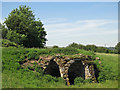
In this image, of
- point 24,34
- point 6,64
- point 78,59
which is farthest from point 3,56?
point 24,34

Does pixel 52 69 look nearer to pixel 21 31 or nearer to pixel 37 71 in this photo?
pixel 37 71

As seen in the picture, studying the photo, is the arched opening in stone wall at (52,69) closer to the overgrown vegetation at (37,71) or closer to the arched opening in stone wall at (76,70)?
the overgrown vegetation at (37,71)

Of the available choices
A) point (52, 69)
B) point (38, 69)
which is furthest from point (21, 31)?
point (38, 69)

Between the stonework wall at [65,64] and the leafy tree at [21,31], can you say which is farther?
the leafy tree at [21,31]

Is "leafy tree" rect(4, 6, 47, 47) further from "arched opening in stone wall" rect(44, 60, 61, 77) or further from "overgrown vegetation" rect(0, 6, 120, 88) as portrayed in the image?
"arched opening in stone wall" rect(44, 60, 61, 77)

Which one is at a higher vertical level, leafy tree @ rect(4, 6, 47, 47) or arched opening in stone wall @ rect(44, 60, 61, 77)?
leafy tree @ rect(4, 6, 47, 47)

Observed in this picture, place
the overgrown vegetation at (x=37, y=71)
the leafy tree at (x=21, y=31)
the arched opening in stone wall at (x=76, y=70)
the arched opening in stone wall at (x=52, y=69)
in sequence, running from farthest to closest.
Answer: the leafy tree at (x=21, y=31) < the arched opening in stone wall at (x=76, y=70) < the arched opening in stone wall at (x=52, y=69) < the overgrown vegetation at (x=37, y=71)

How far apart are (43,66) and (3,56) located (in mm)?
7707

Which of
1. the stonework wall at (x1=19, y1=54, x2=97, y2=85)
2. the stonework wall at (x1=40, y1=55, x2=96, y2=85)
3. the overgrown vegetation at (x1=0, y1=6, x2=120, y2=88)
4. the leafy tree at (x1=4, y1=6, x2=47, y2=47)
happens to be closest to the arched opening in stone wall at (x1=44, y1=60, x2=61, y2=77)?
the stonework wall at (x1=19, y1=54, x2=97, y2=85)

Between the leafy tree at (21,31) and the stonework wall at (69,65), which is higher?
the leafy tree at (21,31)

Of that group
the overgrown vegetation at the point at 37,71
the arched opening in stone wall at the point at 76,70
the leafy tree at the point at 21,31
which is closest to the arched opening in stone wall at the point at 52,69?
the overgrown vegetation at the point at 37,71

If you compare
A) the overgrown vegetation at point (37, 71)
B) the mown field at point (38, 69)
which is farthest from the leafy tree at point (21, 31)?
the mown field at point (38, 69)

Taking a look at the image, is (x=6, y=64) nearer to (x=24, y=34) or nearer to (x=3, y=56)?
(x=3, y=56)

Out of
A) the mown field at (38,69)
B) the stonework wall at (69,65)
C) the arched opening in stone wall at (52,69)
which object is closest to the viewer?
the mown field at (38,69)
